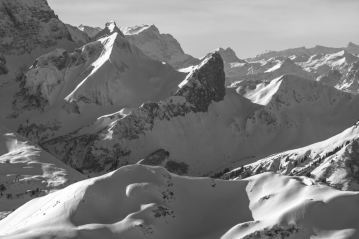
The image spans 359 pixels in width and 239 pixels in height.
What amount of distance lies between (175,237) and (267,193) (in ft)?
78.9

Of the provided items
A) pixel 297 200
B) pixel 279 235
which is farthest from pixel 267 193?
pixel 279 235

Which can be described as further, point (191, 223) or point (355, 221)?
point (191, 223)

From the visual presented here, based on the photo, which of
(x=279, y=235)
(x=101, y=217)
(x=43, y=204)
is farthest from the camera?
(x=43, y=204)

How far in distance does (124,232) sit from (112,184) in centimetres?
1869

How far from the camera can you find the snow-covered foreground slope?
168375mm

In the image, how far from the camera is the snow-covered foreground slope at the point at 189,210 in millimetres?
168375

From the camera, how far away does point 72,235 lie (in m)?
167

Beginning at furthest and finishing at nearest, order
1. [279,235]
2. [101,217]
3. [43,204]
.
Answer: [43,204] < [101,217] < [279,235]

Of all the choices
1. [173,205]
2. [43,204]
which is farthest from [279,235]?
[43,204]

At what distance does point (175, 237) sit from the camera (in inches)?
6944

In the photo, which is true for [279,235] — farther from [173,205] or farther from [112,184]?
[112,184]

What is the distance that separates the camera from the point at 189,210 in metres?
186

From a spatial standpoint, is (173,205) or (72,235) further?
(173,205)

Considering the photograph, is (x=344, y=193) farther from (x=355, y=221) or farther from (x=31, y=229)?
(x=31, y=229)
